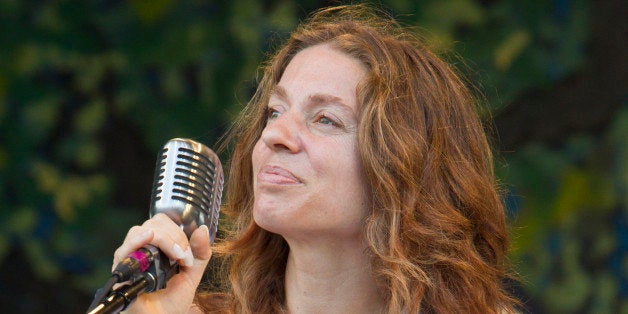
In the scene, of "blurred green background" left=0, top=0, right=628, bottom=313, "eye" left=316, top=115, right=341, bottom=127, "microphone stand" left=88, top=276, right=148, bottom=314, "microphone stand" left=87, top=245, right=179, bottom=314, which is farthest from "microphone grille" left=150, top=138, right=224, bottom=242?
"blurred green background" left=0, top=0, right=628, bottom=313

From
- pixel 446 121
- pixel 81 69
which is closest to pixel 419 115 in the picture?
pixel 446 121

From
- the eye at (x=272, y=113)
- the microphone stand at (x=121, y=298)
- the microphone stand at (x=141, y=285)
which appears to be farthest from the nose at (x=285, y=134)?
the microphone stand at (x=121, y=298)

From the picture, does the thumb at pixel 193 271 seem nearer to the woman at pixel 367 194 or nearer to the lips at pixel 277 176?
the woman at pixel 367 194

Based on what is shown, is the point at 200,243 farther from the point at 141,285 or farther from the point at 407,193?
the point at 407,193

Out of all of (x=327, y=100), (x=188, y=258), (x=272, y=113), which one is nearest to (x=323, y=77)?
(x=327, y=100)

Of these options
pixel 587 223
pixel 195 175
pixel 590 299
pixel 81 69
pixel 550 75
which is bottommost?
pixel 590 299

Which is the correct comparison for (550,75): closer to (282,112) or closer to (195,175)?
(282,112)

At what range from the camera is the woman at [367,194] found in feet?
7.63

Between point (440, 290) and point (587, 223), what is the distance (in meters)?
1.40

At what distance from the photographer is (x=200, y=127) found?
3.70 metres

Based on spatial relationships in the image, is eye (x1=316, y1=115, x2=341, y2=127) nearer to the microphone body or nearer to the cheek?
the cheek

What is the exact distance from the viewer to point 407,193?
7.95 feet

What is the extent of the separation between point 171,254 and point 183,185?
0.56 ft

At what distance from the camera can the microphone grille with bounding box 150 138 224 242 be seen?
2035mm
